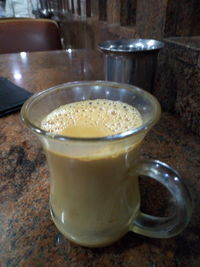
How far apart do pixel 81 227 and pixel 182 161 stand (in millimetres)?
304

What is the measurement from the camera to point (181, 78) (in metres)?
0.68

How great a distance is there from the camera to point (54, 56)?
145cm

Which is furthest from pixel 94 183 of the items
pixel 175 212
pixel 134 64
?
pixel 134 64

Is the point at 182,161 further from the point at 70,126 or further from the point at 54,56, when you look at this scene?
the point at 54,56

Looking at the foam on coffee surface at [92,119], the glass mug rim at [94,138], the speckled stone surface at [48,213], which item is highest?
the glass mug rim at [94,138]

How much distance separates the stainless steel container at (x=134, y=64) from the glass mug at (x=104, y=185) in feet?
0.99

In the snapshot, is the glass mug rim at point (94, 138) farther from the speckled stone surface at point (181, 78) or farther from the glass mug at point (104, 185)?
the speckled stone surface at point (181, 78)

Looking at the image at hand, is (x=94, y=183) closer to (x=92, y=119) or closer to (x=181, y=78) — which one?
(x=92, y=119)

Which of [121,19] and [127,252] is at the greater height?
[121,19]

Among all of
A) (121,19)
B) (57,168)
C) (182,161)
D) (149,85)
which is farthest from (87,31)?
(57,168)

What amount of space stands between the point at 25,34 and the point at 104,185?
69.3 inches

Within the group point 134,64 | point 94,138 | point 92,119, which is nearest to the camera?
point 94,138

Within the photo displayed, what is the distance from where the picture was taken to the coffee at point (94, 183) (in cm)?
30

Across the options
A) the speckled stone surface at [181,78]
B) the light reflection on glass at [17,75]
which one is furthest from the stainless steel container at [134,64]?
the light reflection on glass at [17,75]
